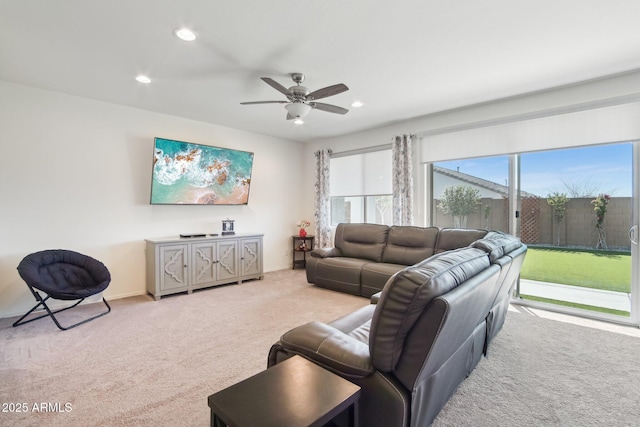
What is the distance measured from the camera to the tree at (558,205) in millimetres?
3713

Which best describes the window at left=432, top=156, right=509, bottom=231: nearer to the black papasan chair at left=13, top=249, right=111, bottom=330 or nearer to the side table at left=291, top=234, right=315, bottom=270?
the side table at left=291, top=234, right=315, bottom=270

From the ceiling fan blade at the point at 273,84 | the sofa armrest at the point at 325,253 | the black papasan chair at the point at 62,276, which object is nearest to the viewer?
the ceiling fan blade at the point at 273,84

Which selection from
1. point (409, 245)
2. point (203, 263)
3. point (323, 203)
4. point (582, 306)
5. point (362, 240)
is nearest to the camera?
point (582, 306)

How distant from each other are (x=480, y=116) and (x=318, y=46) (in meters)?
2.74

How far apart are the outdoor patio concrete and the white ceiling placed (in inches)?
99.5

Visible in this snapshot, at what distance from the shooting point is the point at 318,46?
8.66ft

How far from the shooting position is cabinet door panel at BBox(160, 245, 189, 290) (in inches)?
162

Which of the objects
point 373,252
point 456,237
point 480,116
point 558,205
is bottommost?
point 373,252

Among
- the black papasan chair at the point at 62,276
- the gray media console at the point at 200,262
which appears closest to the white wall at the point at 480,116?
the gray media console at the point at 200,262

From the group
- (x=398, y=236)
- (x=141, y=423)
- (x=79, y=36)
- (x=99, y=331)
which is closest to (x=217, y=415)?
(x=141, y=423)

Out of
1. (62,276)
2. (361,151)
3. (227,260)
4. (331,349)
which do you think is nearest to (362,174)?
(361,151)

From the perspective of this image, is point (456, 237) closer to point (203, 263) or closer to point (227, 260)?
point (227, 260)

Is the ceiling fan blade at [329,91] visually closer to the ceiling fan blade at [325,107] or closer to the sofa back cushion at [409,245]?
the ceiling fan blade at [325,107]

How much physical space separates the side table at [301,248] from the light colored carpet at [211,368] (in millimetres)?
2475
